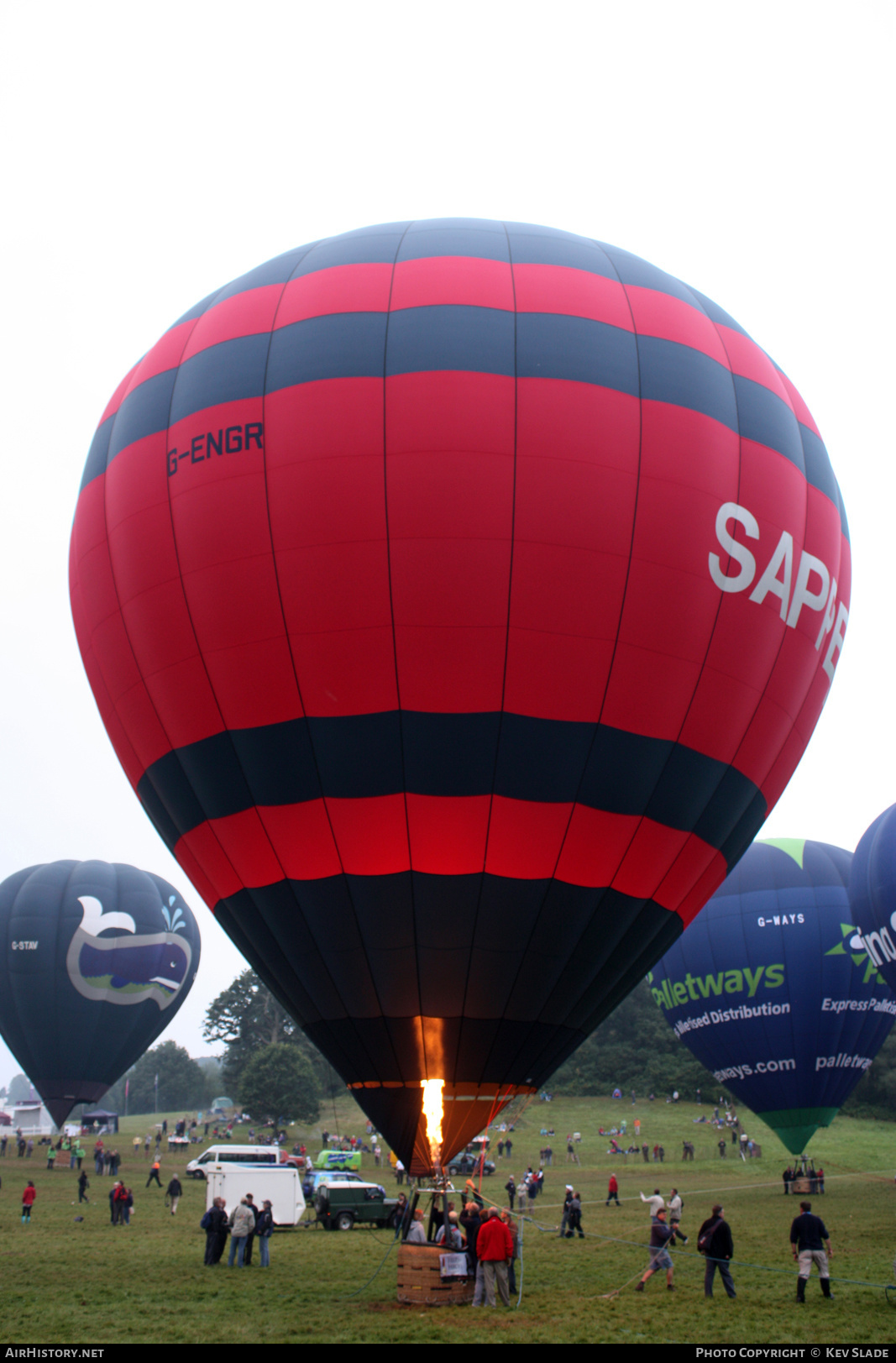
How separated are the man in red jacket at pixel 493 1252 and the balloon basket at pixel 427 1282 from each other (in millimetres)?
241

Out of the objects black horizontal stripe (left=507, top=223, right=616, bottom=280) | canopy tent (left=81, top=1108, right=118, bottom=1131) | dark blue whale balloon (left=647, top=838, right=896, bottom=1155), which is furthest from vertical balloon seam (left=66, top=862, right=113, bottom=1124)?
black horizontal stripe (left=507, top=223, right=616, bottom=280)

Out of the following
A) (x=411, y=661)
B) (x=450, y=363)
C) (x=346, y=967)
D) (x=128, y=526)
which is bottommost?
(x=346, y=967)

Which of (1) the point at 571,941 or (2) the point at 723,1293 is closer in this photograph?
(1) the point at 571,941

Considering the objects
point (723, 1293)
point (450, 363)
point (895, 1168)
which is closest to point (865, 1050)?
point (895, 1168)

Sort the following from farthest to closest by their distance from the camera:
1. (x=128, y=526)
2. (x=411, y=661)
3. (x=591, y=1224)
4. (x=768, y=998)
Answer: (x=768, y=998) < (x=591, y=1224) < (x=128, y=526) < (x=411, y=661)

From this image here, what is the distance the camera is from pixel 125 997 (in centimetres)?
3070

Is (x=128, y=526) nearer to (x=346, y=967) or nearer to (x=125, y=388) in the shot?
(x=125, y=388)

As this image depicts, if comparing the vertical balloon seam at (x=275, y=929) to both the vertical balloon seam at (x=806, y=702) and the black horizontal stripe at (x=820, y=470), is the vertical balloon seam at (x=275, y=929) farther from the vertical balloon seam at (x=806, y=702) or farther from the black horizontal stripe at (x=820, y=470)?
the black horizontal stripe at (x=820, y=470)

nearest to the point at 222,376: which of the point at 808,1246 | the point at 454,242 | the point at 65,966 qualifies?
the point at 454,242

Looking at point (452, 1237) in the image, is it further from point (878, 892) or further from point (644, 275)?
point (878, 892)

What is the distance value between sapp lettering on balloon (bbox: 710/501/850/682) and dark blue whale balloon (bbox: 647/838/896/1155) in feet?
41.3

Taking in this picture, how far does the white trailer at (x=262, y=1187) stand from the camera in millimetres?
17000

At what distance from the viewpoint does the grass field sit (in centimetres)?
863

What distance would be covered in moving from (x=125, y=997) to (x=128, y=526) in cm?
2338
